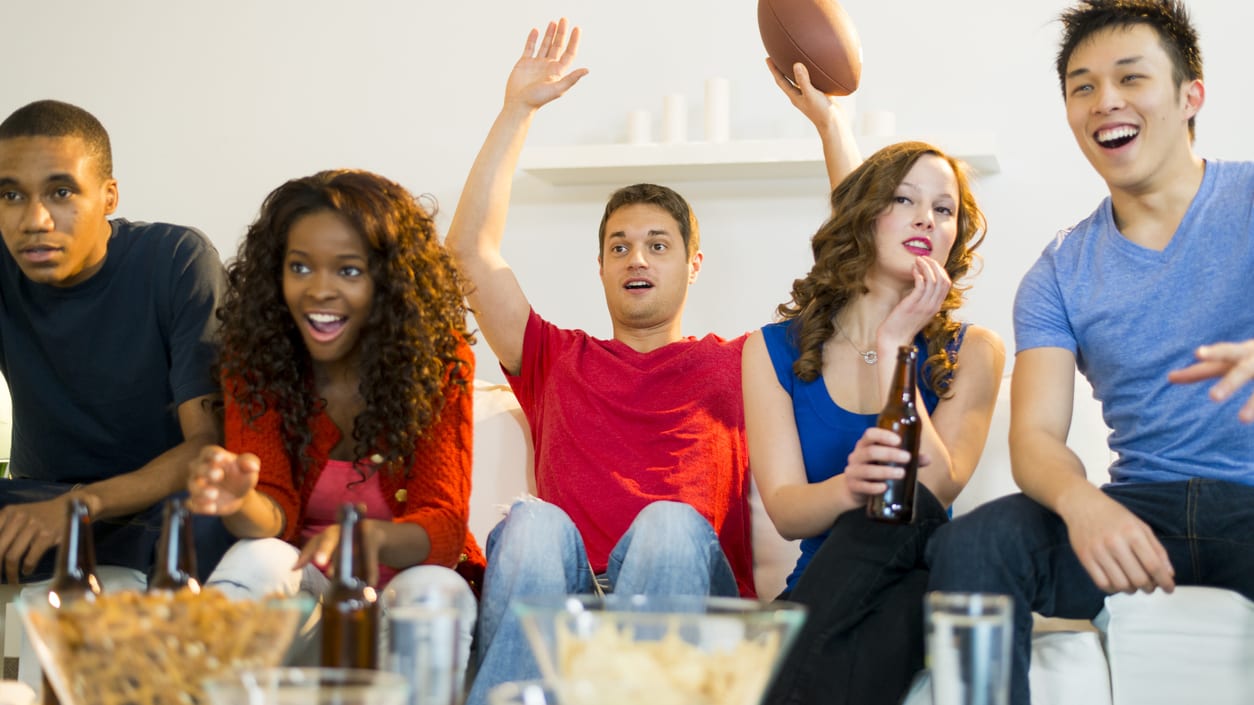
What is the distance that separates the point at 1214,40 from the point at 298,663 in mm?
2308

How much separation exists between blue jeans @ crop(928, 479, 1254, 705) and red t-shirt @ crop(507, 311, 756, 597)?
0.57 meters

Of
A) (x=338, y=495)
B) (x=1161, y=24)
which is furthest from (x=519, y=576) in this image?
(x=1161, y=24)

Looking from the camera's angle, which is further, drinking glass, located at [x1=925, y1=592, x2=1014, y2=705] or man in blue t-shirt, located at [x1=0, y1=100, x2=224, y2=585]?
man in blue t-shirt, located at [x1=0, y1=100, x2=224, y2=585]

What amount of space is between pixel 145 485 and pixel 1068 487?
134 cm

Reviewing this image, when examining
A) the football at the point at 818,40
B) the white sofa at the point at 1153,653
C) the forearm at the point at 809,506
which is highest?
the football at the point at 818,40

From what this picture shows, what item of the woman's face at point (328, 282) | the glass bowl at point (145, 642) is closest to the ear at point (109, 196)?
the woman's face at point (328, 282)

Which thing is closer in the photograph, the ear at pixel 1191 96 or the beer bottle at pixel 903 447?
the beer bottle at pixel 903 447

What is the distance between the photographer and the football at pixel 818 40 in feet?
8.07

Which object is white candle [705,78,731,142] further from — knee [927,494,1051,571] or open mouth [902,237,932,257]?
knee [927,494,1051,571]

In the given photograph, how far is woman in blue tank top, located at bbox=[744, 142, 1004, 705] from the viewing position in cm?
179

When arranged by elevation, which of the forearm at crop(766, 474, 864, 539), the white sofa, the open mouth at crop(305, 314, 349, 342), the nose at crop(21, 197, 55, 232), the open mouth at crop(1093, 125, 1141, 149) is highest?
the open mouth at crop(1093, 125, 1141, 149)

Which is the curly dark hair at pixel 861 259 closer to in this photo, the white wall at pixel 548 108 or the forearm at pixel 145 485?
the white wall at pixel 548 108

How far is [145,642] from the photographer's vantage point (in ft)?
3.17

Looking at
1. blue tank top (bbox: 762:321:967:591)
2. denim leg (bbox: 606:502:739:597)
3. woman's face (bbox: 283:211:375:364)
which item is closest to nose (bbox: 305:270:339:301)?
woman's face (bbox: 283:211:375:364)
